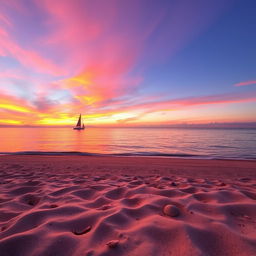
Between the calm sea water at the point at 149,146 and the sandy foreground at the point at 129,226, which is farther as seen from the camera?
the calm sea water at the point at 149,146

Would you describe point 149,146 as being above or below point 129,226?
below

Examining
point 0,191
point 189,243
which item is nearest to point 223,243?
point 189,243

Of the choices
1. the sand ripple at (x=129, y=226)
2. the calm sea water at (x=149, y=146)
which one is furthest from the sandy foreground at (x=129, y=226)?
the calm sea water at (x=149, y=146)

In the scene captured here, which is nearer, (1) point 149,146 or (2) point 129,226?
(2) point 129,226

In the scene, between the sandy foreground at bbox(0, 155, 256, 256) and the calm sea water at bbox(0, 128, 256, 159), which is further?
the calm sea water at bbox(0, 128, 256, 159)

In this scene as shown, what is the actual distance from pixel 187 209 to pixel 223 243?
2.40 feet

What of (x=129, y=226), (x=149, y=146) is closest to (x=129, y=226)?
(x=129, y=226)

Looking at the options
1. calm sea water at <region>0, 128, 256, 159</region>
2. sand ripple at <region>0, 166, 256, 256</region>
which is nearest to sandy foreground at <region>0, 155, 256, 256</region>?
sand ripple at <region>0, 166, 256, 256</region>

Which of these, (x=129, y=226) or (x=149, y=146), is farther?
(x=149, y=146)

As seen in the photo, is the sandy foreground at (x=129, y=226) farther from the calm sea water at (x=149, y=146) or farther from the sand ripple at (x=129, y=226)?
the calm sea water at (x=149, y=146)

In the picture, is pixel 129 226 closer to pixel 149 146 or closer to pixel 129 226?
pixel 129 226

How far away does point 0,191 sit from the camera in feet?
10.2

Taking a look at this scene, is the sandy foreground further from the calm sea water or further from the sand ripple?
the calm sea water

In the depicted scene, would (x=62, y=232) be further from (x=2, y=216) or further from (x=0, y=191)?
(x=0, y=191)
